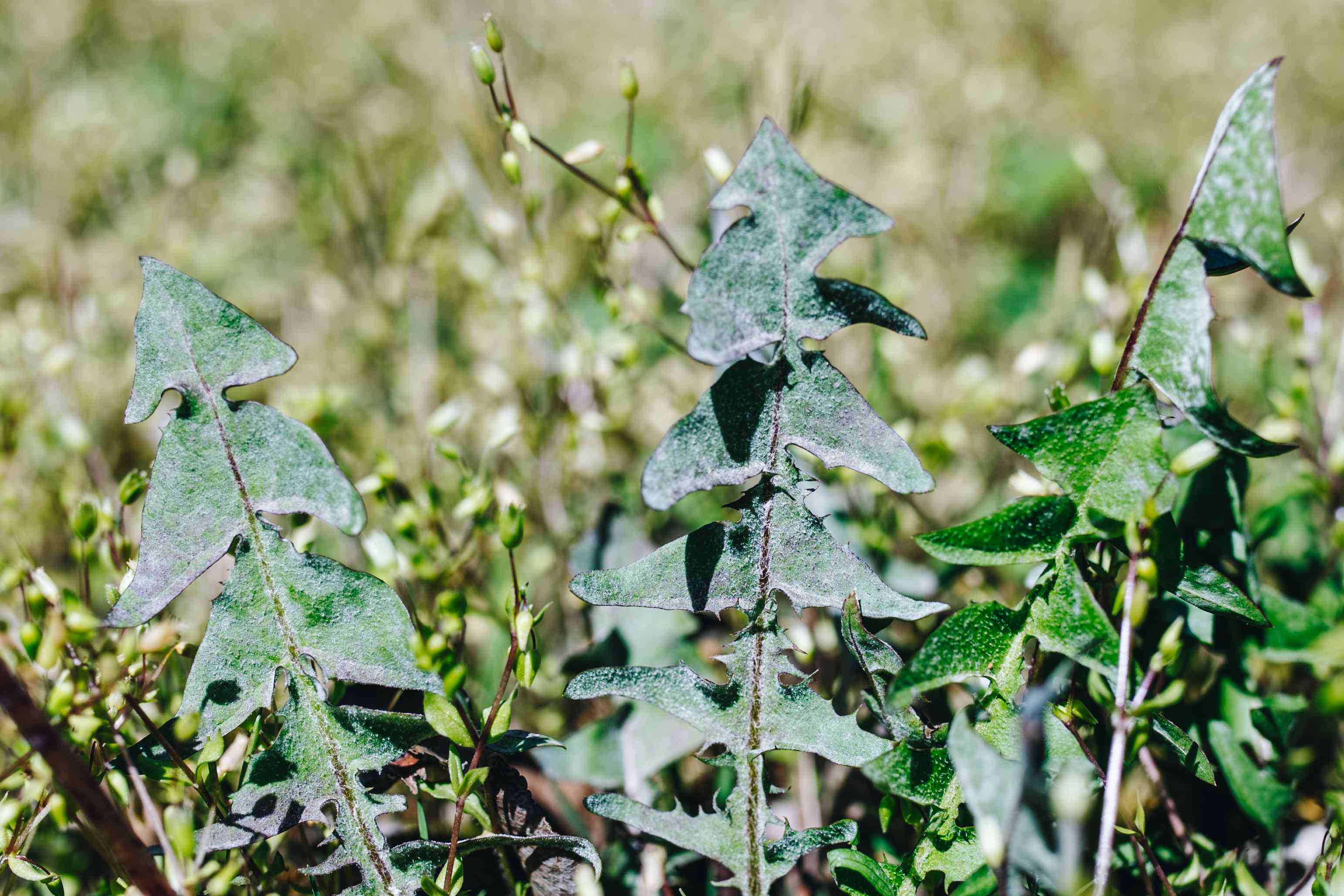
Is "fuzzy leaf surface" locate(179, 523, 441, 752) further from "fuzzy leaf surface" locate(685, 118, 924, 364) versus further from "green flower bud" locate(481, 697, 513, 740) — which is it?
"fuzzy leaf surface" locate(685, 118, 924, 364)

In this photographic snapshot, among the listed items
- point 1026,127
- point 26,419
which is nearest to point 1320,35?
point 1026,127

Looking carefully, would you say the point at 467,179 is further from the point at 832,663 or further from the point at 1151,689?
the point at 1151,689

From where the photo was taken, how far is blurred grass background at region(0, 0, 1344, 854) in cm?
157

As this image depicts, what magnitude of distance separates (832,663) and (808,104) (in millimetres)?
820

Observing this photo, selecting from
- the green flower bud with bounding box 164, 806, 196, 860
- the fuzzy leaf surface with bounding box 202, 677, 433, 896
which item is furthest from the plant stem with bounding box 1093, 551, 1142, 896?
the green flower bud with bounding box 164, 806, 196, 860

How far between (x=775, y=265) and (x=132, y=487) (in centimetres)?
74

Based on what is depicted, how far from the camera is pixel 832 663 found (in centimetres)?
131

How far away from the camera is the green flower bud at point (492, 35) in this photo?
1006mm

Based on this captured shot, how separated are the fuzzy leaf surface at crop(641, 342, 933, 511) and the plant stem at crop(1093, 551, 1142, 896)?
0.67 feet

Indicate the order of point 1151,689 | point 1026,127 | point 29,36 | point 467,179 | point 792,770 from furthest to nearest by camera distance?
point 29,36
point 1026,127
point 467,179
point 792,770
point 1151,689

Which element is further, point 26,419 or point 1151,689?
point 26,419

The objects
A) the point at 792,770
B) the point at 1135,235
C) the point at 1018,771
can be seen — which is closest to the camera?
the point at 1018,771

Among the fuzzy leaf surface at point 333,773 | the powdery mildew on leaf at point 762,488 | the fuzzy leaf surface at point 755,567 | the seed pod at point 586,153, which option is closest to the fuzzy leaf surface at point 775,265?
the powdery mildew on leaf at point 762,488

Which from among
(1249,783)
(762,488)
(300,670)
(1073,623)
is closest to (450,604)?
(300,670)
